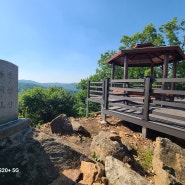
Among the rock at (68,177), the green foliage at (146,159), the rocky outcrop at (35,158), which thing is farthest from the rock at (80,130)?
the rock at (68,177)

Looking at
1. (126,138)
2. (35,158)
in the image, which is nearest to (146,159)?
(126,138)

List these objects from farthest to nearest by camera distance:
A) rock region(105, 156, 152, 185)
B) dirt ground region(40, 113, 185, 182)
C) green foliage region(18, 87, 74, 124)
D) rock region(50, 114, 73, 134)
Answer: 1. green foliage region(18, 87, 74, 124)
2. rock region(50, 114, 73, 134)
3. dirt ground region(40, 113, 185, 182)
4. rock region(105, 156, 152, 185)

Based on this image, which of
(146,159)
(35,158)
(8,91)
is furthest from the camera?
(146,159)

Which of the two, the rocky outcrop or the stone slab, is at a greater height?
the stone slab

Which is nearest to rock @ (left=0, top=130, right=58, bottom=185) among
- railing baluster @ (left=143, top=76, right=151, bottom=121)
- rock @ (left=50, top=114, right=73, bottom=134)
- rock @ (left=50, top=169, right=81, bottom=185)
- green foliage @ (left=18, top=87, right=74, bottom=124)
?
rock @ (left=50, top=169, right=81, bottom=185)

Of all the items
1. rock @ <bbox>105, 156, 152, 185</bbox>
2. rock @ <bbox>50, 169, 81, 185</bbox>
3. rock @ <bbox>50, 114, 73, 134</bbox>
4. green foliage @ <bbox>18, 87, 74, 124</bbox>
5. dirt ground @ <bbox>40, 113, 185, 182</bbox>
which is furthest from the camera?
green foliage @ <bbox>18, 87, 74, 124</bbox>

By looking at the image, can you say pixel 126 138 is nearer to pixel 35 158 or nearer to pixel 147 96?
pixel 147 96

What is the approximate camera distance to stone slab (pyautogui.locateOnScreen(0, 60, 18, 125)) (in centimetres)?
276

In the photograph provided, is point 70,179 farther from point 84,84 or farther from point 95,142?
point 84,84

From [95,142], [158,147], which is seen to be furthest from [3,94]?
[158,147]

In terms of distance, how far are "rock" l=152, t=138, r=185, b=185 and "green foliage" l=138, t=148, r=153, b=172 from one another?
0.98 ft

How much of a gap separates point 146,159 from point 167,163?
62cm

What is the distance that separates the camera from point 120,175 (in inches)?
98.8

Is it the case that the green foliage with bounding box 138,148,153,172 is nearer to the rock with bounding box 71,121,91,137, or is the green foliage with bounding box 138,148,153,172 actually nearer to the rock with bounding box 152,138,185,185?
the rock with bounding box 152,138,185,185
